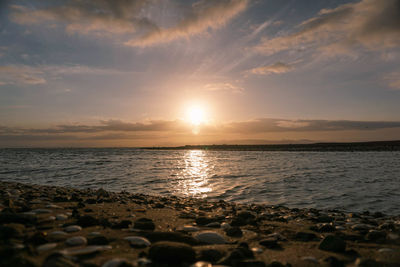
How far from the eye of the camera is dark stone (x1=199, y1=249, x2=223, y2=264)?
319cm

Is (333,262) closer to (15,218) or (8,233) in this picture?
(8,233)

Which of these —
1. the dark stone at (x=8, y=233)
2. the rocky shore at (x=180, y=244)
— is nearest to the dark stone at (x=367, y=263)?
the rocky shore at (x=180, y=244)

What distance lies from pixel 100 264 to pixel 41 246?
0.99 meters

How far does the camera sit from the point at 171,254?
2.96m

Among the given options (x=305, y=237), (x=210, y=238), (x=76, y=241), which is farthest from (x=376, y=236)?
(x=76, y=241)

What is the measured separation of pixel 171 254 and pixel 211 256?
2.07ft

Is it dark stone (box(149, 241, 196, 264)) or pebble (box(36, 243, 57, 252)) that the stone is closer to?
pebble (box(36, 243, 57, 252))

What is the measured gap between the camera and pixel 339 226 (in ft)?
17.7

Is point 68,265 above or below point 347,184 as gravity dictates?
above

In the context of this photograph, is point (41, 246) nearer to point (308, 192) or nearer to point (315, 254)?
point (315, 254)

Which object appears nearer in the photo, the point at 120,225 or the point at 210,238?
the point at 210,238

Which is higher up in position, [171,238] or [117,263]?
[117,263]

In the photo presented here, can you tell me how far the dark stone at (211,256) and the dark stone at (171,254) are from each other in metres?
0.20

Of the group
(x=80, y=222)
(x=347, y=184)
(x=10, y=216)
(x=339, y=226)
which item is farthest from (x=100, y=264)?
(x=347, y=184)
